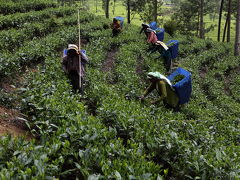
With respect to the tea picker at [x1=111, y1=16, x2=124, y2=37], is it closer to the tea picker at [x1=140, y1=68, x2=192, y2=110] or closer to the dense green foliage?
the dense green foliage

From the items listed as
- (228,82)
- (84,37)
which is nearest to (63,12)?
(84,37)

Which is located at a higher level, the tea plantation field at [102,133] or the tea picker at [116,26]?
the tea picker at [116,26]

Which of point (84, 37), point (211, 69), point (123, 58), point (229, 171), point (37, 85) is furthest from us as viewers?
point (211, 69)

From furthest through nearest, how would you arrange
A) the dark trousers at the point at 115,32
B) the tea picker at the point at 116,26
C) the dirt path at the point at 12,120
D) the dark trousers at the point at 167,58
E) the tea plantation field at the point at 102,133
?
1. the dark trousers at the point at 115,32
2. the tea picker at the point at 116,26
3. the dark trousers at the point at 167,58
4. the dirt path at the point at 12,120
5. the tea plantation field at the point at 102,133

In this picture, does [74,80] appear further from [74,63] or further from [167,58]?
[167,58]

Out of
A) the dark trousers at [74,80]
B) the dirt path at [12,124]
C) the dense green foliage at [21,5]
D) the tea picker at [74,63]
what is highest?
the dense green foliage at [21,5]

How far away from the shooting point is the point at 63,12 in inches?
851

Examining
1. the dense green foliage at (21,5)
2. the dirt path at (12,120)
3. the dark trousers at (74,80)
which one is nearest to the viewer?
the dirt path at (12,120)

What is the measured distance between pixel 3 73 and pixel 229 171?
6.10 m

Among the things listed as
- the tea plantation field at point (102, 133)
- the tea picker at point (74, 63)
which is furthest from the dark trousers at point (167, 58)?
the tea picker at point (74, 63)

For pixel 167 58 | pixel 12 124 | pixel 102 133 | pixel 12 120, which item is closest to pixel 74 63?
pixel 12 120

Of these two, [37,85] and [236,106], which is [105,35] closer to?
[236,106]

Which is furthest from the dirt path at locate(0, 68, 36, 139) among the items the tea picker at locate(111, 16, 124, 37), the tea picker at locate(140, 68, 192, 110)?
the tea picker at locate(111, 16, 124, 37)

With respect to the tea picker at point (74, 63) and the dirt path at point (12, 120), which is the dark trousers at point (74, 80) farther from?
the dirt path at point (12, 120)
